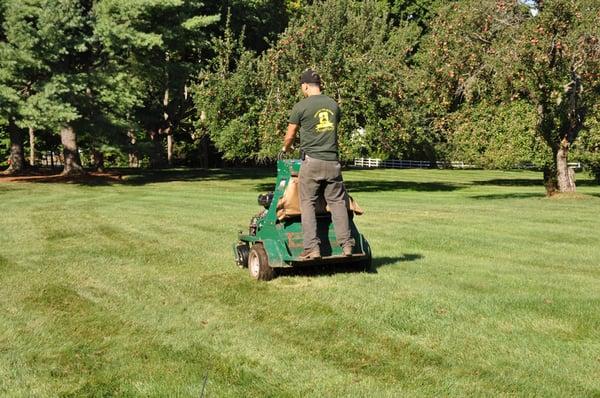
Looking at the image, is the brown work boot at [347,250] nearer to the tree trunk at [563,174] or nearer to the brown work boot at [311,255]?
the brown work boot at [311,255]

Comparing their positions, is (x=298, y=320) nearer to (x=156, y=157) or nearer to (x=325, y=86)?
(x=325, y=86)

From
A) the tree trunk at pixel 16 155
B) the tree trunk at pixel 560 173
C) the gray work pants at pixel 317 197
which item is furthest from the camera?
the tree trunk at pixel 16 155

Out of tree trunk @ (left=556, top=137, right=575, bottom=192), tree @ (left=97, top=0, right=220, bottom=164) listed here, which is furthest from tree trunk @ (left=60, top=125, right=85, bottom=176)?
tree trunk @ (left=556, top=137, right=575, bottom=192)

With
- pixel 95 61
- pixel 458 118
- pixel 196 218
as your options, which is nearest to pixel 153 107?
pixel 95 61

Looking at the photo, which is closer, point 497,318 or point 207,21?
point 497,318

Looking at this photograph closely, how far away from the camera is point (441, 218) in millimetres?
15727

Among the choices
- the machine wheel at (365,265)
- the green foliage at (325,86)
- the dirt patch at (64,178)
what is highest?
the green foliage at (325,86)

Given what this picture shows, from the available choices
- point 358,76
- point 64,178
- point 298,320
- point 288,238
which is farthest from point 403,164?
point 298,320

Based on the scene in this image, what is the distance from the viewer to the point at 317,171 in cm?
727

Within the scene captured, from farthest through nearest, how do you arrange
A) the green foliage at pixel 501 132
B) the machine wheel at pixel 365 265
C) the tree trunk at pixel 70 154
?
the tree trunk at pixel 70 154
the green foliage at pixel 501 132
the machine wheel at pixel 365 265

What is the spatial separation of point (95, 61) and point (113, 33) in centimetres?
422

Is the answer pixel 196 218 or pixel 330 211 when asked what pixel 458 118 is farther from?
pixel 330 211

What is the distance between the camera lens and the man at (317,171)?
23.9ft

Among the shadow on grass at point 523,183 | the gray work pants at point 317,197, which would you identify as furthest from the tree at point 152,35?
the gray work pants at point 317,197
